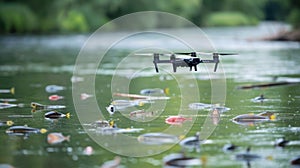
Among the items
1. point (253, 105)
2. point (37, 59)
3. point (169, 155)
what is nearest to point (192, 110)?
point (253, 105)

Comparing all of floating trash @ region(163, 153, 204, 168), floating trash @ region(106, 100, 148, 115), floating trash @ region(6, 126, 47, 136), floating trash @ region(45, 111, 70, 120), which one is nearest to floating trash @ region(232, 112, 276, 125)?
floating trash @ region(106, 100, 148, 115)

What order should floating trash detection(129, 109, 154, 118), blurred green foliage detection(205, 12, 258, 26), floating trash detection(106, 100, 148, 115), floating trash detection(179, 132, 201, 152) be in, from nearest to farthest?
floating trash detection(179, 132, 201, 152), floating trash detection(129, 109, 154, 118), floating trash detection(106, 100, 148, 115), blurred green foliage detection(205, 12, 258, 26)

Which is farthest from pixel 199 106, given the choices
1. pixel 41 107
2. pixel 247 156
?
pixel 247 156

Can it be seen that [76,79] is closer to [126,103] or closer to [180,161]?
[126,103]

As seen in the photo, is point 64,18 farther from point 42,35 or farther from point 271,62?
point 271,62

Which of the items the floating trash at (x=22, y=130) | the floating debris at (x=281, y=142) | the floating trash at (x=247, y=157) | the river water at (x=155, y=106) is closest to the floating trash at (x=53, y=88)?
the river water at (x=155, y=106)

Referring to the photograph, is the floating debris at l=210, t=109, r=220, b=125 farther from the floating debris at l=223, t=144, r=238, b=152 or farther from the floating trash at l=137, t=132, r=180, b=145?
the floating debris at l=223, t=144, r=238, b=152
